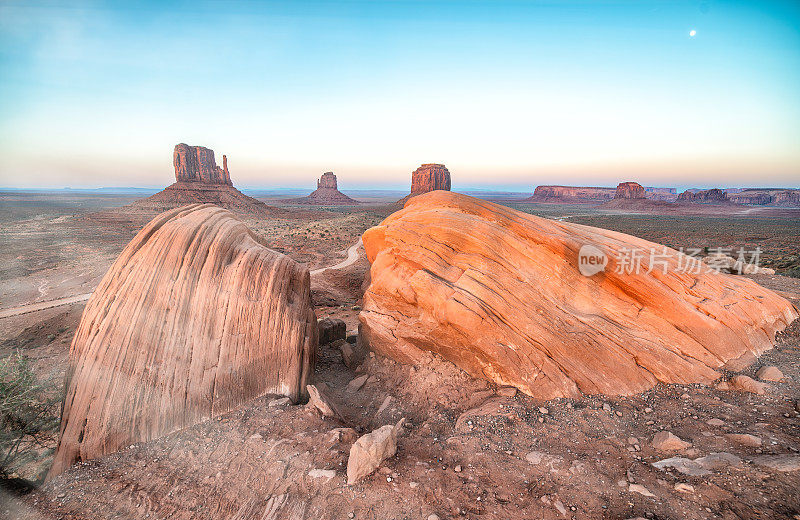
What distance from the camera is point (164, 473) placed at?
6.22m

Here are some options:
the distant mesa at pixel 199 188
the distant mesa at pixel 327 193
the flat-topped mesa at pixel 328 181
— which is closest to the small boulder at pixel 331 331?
the distant mesa at pixel 199 188

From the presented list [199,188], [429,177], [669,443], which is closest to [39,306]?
[669,443]

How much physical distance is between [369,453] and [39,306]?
2689 cm

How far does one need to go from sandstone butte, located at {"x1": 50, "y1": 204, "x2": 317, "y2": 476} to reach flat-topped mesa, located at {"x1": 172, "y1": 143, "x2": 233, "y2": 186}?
12412 centimetres

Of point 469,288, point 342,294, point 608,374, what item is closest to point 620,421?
point 608,374

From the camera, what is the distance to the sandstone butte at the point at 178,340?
7082 mm

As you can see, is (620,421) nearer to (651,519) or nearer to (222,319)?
(651,519)

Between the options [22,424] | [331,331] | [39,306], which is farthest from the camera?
[39,306]

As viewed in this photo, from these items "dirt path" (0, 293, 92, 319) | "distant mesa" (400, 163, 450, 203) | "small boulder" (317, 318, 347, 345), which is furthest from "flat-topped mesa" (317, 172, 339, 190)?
"small boulder" (317, 318, 347, 345)

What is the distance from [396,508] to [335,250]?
112 feet

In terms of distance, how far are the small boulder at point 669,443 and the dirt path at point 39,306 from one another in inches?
1164

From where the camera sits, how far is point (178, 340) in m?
7.92

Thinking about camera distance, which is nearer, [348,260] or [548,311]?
[548,311]

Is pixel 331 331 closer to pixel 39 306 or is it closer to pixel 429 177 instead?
pixel 39 306
